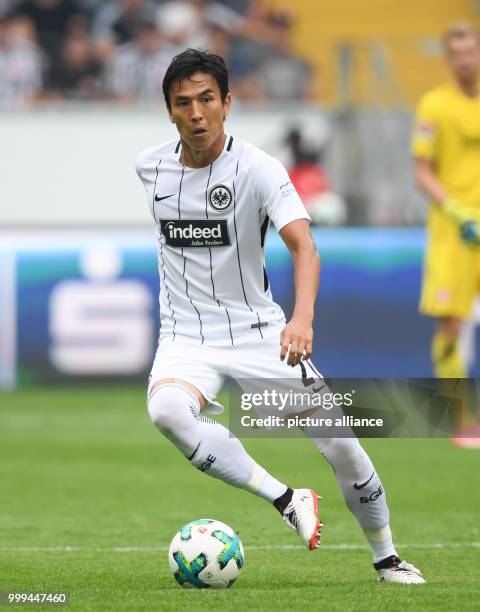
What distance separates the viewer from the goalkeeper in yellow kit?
36.5 ft

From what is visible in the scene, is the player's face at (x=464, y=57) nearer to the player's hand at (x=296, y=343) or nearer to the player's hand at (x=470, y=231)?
the player's hand at (x=470, y=231)

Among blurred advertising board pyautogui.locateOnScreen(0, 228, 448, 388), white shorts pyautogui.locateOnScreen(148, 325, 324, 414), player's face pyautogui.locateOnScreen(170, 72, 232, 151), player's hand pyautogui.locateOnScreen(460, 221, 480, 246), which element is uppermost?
player's face pyautogui.locateOnScreen(170, 72, 232, 151)

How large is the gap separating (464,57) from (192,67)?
17.6 feet

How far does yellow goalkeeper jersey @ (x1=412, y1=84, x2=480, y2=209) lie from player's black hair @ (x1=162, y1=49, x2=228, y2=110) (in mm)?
5430

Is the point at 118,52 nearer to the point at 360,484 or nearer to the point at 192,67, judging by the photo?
the point at 192,67

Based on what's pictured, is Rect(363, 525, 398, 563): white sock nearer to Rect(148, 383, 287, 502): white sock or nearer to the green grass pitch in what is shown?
the green grass pitch

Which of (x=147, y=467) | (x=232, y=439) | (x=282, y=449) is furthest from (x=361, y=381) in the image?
(x=282, y=449)

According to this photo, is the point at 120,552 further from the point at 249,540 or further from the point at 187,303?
the point at 187,303

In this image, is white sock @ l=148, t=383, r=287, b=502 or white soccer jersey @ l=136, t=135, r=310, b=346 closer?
white sock @ l=148, t=383, r=287, b=502

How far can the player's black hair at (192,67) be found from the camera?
591 cm

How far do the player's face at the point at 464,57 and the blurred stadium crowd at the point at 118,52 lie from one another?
800 cm

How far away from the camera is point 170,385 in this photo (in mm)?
5914

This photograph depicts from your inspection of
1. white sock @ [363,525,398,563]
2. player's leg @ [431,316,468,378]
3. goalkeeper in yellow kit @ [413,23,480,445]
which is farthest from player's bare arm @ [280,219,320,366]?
player's leg @ [431,316,468,378]

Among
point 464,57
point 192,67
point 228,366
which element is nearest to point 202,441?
point 228,366
